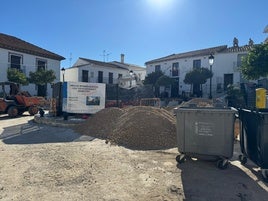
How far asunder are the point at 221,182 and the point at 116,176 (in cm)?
188

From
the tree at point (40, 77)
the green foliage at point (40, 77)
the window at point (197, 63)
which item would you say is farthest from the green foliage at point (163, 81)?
the green foliage at point (40, 77)

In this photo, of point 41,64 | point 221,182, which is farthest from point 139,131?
point 41,64

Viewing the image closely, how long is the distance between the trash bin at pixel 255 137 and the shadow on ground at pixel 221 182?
0.86 feet

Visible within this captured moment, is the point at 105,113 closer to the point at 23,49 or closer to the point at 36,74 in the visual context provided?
the point at 36,74

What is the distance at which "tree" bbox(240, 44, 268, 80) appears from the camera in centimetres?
1491

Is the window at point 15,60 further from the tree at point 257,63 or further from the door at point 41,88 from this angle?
the tree at point 257,63

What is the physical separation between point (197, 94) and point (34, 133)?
24771 millimetres

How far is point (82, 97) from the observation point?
1141 cm

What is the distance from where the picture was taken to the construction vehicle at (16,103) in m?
14.5

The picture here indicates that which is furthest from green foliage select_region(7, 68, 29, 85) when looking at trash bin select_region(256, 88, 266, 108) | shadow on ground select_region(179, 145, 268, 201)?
shadow on ground select_region(179, 145, 268, 201)

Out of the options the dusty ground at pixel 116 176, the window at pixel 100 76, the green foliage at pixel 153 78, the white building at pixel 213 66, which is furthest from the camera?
the window at pixel 100 76

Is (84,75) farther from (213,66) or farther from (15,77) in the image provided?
(213,66)

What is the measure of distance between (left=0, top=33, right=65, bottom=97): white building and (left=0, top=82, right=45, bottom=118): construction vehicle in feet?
33.3

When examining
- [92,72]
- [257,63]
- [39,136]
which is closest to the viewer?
[39,136]
